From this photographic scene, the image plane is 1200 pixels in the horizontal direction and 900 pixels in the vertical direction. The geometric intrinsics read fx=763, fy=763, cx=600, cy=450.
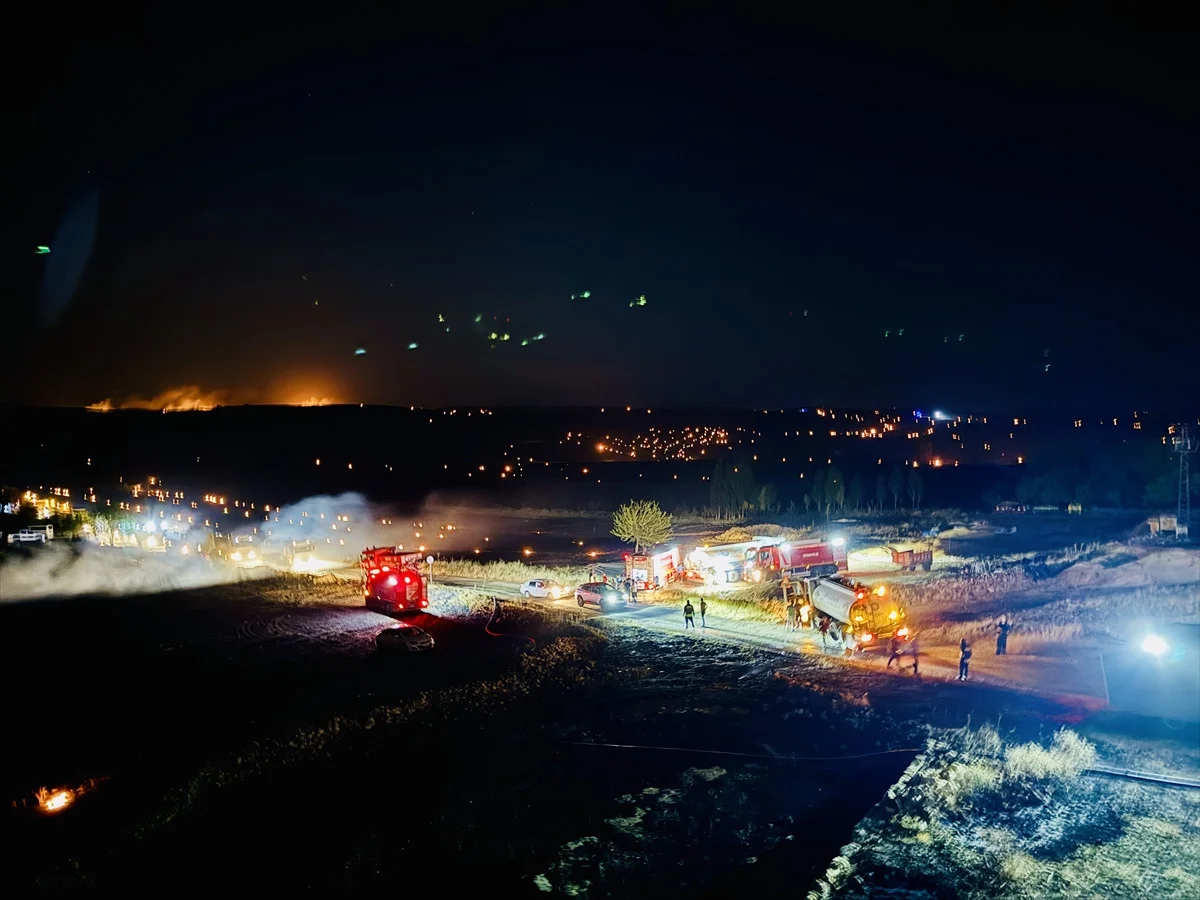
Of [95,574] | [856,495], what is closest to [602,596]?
[95,574]

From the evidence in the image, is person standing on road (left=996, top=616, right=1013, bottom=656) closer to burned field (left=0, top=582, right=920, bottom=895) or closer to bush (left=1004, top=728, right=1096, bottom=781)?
burned field (left=0, top=582, right=920, bottom=895)

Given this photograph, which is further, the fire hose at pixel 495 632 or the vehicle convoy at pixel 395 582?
the vehicle convoy at pixel 395 582

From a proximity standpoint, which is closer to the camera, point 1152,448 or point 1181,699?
point 1181,699

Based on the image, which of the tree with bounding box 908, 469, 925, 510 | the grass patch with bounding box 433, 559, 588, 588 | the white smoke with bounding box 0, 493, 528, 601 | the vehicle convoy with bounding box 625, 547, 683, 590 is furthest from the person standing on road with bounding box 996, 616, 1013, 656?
the tree with bounding box 908, 469, 925, 510

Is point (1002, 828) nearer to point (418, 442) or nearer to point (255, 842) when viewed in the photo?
point (255, 842)

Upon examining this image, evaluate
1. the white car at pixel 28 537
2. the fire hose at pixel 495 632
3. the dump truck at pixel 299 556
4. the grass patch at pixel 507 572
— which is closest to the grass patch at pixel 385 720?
the fire hose at pixel 495 632

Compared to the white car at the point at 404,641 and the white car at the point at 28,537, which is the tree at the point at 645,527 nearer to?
the white car at the point at 404,641

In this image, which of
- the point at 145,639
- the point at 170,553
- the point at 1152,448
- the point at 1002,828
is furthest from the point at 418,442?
the point at 1002,828
